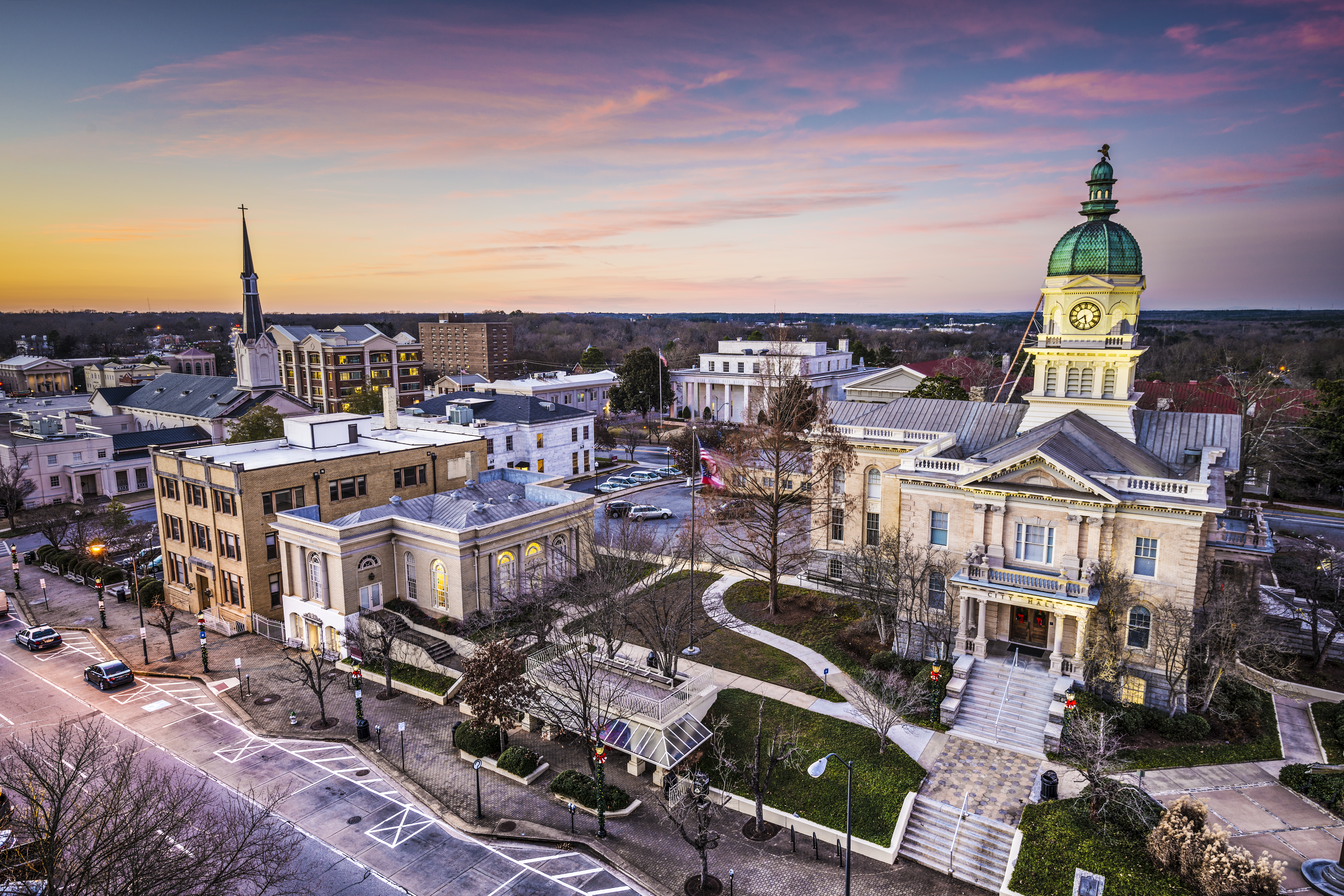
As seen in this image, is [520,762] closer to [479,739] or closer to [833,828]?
[479,739]

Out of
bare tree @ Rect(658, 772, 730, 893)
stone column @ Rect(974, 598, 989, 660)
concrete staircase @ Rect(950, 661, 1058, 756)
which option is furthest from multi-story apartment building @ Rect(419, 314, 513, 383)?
bare tree @ Rect(658, 772, 730, 893)

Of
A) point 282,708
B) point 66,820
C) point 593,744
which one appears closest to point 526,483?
point 282,708

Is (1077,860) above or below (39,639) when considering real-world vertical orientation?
above

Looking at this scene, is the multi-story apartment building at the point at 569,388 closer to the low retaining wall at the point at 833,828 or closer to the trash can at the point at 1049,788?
the low retaining wall at the point at 833,828

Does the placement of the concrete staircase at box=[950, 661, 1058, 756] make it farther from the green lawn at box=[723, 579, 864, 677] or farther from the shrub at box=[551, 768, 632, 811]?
the shrub at box=[551, 768, 632, 811]

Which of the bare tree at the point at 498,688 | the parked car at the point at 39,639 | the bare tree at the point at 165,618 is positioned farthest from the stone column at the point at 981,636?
the parked car at the point at 39,639

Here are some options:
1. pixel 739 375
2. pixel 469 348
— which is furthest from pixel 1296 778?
pixel 469 348

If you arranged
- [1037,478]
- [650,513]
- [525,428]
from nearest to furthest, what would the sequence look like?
1. [1037,478]
2. [650,513]
3. [525,428]
